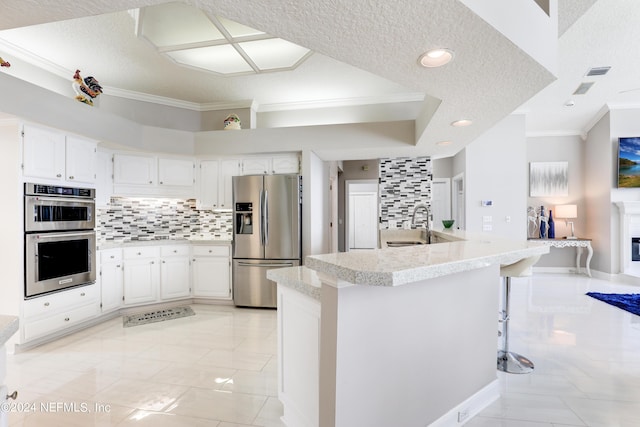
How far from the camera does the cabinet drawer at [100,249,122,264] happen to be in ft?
12.5

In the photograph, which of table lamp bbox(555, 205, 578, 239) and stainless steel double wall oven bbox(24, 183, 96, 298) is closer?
stainless steel double wall oven bbox(24, 183, 96, 298)

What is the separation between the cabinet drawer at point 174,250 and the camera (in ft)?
14.1

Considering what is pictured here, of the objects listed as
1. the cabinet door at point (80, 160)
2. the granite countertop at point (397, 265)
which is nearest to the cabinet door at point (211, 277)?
the cabinet door at point (80, 160)

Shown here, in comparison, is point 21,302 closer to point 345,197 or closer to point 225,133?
point 225,133

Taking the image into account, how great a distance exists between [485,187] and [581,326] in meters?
2.82

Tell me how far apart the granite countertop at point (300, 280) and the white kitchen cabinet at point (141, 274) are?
3032mm

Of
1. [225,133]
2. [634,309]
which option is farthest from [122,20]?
[634,309]

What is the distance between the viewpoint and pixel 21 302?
2.91 m

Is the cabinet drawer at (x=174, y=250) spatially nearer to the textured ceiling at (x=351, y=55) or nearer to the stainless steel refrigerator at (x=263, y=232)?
the stainless steel refrigerator at (x=263, y=232)

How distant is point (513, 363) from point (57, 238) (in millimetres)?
4360

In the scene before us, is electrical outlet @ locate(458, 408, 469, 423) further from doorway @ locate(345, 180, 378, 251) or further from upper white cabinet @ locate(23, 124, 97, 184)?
doorway @ locate(345, 180, 378, 251)

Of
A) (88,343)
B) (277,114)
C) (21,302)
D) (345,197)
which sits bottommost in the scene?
(88,343)

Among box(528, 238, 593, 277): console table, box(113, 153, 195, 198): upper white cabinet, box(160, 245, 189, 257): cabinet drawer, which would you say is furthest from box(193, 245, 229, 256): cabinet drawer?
box(528, 238, 593, 277): console table

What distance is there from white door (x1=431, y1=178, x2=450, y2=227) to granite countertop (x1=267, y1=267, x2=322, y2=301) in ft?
20.2
